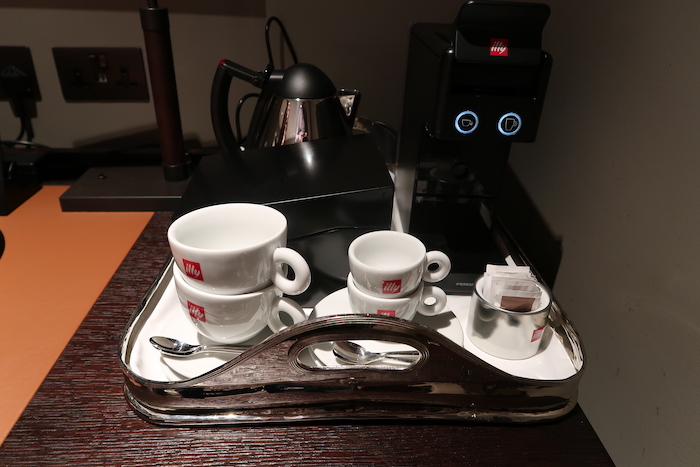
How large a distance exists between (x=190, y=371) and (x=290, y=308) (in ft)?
0.36

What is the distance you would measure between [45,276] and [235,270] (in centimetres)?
39

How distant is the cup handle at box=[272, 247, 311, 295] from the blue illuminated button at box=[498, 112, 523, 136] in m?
0.25

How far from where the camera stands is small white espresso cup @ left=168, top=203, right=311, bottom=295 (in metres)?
0.39

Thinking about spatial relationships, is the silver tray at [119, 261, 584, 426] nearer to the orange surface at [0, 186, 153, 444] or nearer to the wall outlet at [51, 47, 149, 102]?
the orange surface at [0, 186, 153, 444]

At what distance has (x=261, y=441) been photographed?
0.40m

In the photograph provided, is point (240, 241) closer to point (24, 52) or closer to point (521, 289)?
point (521, 289)

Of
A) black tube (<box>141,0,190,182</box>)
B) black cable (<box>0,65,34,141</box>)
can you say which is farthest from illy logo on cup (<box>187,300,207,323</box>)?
black cable (<box>0,65,34,141</box>)

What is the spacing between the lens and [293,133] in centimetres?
71

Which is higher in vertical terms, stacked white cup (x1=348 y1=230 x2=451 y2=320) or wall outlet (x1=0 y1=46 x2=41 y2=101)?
wall outlet (x1=0 y1=46 x2=41 y2=101)

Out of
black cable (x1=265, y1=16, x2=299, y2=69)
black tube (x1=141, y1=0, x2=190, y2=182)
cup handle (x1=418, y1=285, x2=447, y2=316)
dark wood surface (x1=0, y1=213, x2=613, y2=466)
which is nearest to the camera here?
dark wood surface (x1=0, y1=213, x2=613, y2=466)

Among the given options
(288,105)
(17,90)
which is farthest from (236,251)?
(17,90)

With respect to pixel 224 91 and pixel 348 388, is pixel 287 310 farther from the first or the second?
pixel 224 91

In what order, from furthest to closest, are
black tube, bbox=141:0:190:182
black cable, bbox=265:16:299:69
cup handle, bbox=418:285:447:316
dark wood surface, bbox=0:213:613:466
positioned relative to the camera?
black cable, bbox=265:16:299:69
black tube, bbox=141:0:190:182
cup handle, bbox=418:285:447:316
dark wood surface, bbox=0:213:613:466

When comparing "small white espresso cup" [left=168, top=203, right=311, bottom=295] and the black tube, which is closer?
"small white espresso cup" [left=168, top=203, right=311, bottom=295]
